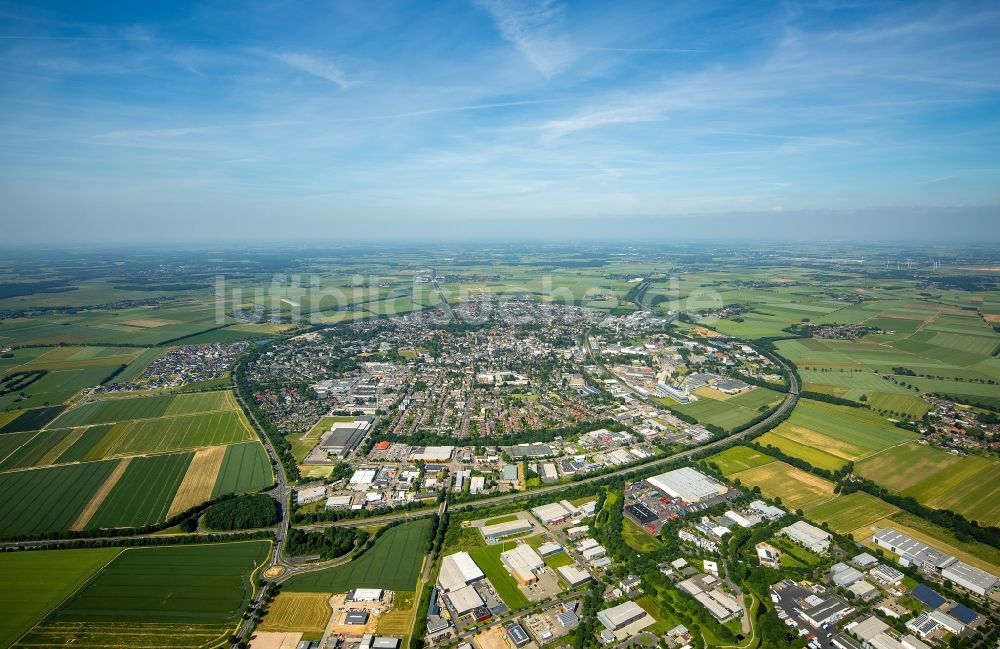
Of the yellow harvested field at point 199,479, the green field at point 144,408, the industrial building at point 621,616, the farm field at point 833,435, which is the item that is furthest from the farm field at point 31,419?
the farm field at point 833,435

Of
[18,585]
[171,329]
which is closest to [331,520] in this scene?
[18,585]

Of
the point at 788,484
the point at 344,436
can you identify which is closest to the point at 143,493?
the point at 344,436

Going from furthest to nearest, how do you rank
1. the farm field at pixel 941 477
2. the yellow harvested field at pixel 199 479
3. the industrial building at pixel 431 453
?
the industrial building at pixel 431 453 → the yellow harvested field at pixel 199 479 → the farm field at pixel 941 477

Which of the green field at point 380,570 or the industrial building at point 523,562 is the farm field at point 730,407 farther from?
the green field at point 380,570

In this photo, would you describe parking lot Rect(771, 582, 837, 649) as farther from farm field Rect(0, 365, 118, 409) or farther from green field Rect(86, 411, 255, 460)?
farm field Rect(0, 365, 118, 409)

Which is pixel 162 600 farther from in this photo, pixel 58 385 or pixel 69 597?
pixel 58 385

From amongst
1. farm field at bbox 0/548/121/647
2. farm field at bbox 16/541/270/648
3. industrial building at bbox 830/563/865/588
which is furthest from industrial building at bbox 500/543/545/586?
farm field at bbox 0/548/121/647
